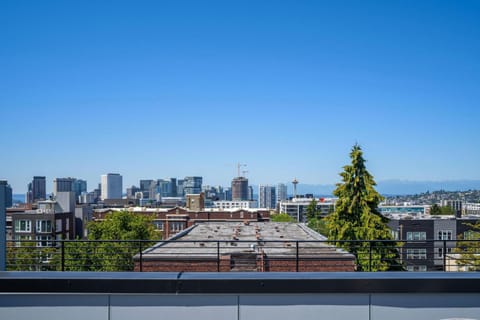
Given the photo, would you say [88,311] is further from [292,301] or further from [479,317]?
[479,317]

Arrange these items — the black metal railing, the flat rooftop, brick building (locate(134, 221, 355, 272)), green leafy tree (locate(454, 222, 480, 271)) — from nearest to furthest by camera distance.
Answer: green leafy tree (locate(454, 222, 480, 271)) < the black metal railing < brick building (locate(134, 221, 355, 272)) < the flat rooftop

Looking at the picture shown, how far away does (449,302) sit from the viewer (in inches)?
109

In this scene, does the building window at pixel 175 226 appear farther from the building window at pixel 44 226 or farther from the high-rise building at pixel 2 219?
the high-rise building at pixel 2 219

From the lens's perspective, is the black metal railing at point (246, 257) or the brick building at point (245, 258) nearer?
the black metal railing at point (246, 257)

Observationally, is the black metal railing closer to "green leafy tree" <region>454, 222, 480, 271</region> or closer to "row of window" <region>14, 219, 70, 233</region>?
"green leafy tree" <region>454, 222, 480, 271</region>

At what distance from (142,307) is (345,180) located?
21.6 metres

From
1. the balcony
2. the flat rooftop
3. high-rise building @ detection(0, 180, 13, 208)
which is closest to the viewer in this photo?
the balcony

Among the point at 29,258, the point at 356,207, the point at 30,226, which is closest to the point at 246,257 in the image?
the point at 29,258

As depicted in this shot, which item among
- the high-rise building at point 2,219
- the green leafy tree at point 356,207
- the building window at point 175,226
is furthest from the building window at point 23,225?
the high-rise building at point 2,219

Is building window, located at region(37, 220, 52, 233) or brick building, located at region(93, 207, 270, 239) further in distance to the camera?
brick building, located at region(93, 207, 270, 239)

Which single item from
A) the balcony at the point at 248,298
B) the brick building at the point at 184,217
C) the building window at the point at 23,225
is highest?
the balcony at the point at 248,298

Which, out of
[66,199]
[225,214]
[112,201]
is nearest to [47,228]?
[66,199]

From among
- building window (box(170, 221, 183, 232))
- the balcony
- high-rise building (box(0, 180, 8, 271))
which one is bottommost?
building window (box(170, 221, 183, 232))

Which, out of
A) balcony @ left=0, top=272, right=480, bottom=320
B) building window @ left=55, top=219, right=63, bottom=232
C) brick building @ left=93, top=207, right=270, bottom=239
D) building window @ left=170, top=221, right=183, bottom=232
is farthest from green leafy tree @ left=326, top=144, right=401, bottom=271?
building window @ left=170, top=221, right=183, bottom=232
